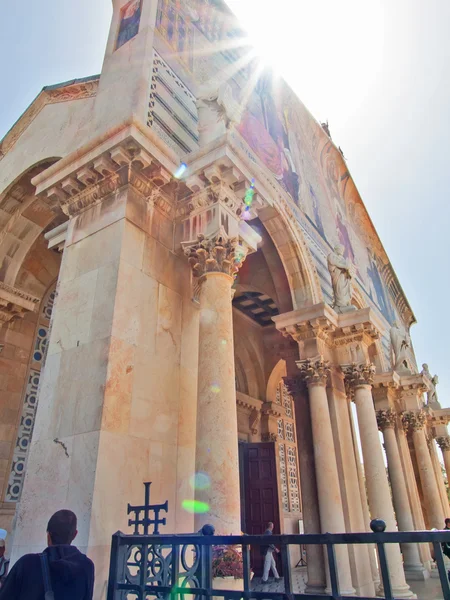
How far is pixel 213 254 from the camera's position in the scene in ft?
17.6

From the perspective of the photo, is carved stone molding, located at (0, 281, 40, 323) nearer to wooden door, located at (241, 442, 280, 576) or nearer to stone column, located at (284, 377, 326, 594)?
stone column, located at (284, 377, 326, 594)

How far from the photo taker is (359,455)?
9812 millimetres

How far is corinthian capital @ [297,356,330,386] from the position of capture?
855cm

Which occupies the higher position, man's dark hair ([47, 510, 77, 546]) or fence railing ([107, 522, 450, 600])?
man's dark hair ([47, 510, 77, 546])

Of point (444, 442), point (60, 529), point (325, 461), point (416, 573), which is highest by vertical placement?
point (444, 442)

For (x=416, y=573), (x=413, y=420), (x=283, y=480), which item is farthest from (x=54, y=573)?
(x=413, y=420)

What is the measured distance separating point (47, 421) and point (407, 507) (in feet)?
35.5

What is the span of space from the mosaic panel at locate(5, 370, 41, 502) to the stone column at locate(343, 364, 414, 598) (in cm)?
622

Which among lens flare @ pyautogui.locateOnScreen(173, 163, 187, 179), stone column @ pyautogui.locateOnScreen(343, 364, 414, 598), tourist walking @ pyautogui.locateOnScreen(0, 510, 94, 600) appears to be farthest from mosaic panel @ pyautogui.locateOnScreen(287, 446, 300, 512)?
tourist walking @ pyautogui.locateOnScreen(0, 510, 94, 600)

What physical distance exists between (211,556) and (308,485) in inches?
267

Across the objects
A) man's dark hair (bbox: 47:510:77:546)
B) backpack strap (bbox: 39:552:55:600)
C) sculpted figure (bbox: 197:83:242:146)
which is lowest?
backpack strap (bbox: 39:552:55:600)

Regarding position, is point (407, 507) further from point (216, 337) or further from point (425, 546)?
point (216, 337)

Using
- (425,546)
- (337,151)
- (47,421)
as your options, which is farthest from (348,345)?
(337,151)

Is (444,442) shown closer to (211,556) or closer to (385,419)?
(385,419)
